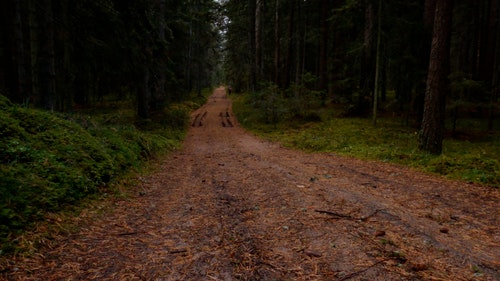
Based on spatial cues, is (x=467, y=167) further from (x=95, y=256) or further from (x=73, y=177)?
(x=73, y=177)

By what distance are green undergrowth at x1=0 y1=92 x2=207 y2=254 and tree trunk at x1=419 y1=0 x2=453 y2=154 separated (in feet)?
28.7

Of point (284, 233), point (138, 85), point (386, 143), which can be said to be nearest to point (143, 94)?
point (138, 85)

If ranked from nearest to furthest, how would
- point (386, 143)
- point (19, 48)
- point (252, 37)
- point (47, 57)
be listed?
point (47, 57) → point (19, 48) → point (386, 143) → point (252, 37)

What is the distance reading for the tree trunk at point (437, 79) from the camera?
7980mm

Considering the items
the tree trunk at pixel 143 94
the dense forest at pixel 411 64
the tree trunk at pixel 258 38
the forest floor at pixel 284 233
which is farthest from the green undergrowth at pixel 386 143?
the tree trunk at pixel 258 38

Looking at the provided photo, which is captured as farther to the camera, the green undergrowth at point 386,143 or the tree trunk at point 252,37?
the tree trunk at point 252,37

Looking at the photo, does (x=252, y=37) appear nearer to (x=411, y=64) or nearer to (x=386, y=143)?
(x=411, y=64)

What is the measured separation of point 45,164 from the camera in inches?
167

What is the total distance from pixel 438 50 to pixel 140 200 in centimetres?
906

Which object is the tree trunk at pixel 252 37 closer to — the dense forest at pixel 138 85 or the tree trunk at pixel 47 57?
the dense forest at pixel 138 85

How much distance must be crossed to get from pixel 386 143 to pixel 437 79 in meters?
3.50

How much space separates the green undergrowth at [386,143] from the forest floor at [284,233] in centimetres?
112

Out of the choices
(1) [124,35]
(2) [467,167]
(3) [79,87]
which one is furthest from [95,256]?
(3) [79,87]

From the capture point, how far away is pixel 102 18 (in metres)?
9.86
